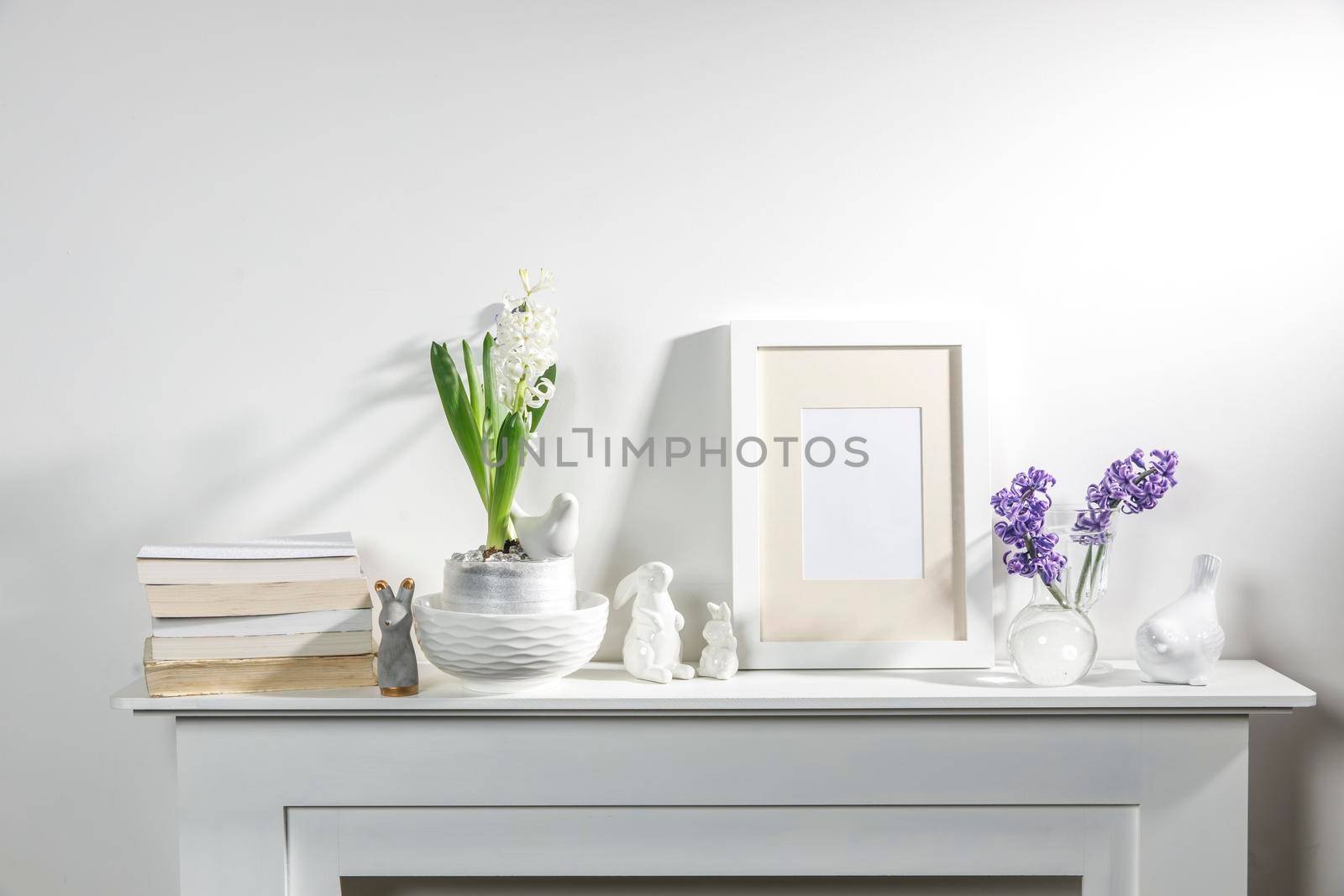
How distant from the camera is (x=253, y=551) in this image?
885mm

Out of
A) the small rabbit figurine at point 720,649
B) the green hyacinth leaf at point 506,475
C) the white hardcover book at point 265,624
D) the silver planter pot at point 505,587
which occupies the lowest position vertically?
the small rabbit figurine at point 720,649

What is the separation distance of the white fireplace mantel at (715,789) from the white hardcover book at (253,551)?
0.45 feet

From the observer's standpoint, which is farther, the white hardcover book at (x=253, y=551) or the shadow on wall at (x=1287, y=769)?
the shadow on wall at (x=1287, y=769)

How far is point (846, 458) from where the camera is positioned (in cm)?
100

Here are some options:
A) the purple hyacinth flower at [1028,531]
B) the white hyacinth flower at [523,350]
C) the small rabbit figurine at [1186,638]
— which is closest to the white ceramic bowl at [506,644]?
the white hyacinth flower at [523,350]

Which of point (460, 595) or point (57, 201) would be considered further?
point (57, 201)

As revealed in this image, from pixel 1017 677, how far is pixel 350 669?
0.69 m

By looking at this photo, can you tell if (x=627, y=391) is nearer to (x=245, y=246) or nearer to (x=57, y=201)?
(x=245, y=246)

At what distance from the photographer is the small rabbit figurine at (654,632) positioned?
36.3 inches

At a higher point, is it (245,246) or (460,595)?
(245,246)

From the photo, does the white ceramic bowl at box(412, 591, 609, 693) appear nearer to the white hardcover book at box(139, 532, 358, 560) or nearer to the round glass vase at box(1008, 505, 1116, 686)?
the white hardcover book at box(139, 532, 358, 560)

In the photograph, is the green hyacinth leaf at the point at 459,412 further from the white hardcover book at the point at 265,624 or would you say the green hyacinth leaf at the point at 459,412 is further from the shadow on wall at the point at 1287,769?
the shadow on wall at the point at 1287,769

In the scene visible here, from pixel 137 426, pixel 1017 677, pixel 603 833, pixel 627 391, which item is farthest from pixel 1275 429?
pixel 137 426

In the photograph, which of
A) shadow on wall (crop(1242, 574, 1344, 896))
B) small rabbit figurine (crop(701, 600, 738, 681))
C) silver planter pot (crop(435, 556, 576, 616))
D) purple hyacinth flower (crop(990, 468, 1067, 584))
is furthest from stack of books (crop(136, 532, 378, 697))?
shadow on wall (crop(1242, 574, 1344, 896))
